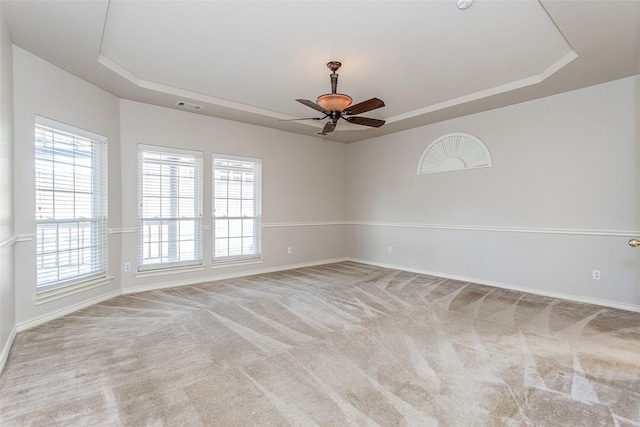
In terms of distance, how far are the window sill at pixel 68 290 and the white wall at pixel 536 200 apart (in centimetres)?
466

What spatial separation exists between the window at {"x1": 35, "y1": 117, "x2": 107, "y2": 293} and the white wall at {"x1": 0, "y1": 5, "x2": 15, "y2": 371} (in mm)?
424

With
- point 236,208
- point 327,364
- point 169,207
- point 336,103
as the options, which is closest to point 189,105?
point 169,207

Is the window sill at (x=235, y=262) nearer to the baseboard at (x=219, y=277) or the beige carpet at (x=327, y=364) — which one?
the baseboard at (x=219, y=277)

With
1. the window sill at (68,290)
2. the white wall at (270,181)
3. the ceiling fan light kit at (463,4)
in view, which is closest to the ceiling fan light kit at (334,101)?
the ceiling fan light kit at (463,4)

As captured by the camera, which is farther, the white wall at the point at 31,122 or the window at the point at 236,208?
the window at the point at 236,208

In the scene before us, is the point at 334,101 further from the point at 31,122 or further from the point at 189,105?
the point at 31,122

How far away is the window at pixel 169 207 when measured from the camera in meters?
4.45

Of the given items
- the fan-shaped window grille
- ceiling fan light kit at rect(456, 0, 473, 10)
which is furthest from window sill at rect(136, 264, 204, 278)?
ceiling fan light kit at rect(456, 0, 473, 10)

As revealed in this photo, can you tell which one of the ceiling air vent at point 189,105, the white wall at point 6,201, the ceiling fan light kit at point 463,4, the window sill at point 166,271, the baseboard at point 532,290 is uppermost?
the ceiling fan light kit at point 463,4

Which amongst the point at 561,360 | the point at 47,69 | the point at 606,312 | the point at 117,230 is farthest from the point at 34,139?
the point at 606,312

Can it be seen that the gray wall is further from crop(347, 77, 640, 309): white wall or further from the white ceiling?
the white ceiling

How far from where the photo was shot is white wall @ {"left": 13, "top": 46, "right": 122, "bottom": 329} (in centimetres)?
290

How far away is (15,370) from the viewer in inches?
89.0

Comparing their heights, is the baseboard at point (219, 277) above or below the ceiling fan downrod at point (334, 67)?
below
